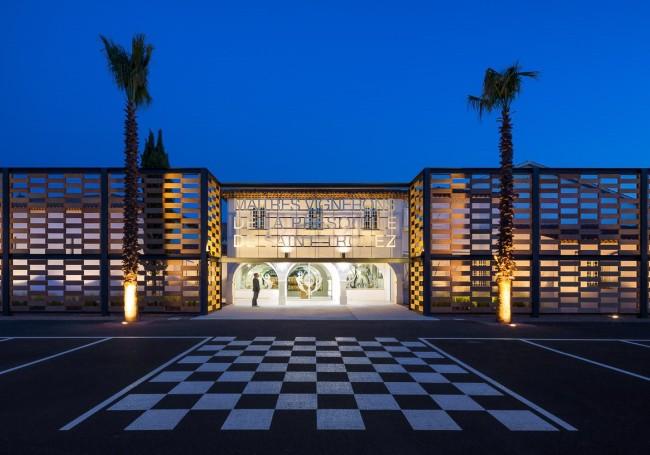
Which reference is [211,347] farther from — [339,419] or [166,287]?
[166,287]

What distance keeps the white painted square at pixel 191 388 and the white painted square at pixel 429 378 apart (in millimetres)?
4298

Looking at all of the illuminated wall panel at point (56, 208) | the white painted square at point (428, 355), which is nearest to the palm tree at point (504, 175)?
the white painted square at point (428, 355)

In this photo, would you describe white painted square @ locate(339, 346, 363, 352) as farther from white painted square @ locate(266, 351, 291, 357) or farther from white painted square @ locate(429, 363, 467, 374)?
white painted square @ locate(429, 363, 467, 374)

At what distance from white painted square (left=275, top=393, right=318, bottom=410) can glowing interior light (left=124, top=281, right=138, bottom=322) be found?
38.5 ft

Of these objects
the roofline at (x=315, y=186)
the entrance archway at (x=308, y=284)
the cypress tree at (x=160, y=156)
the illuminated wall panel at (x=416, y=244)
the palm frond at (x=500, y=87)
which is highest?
the palm frond at (x=500, y=87)

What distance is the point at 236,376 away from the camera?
7.80m

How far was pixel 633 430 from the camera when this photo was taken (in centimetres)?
536

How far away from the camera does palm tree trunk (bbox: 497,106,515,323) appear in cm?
1536

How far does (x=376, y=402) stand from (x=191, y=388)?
354cm

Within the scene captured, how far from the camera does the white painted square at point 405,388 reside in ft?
22.6

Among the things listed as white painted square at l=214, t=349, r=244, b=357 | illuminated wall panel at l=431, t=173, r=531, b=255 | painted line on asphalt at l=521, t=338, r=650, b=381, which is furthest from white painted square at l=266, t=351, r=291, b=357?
illuminated wall panel at l=431, t=173, r=531, b=255

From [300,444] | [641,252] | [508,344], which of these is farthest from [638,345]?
[300,444]

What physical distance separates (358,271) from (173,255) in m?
12.2

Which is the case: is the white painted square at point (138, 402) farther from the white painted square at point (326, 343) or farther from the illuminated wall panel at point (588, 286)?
the illuminated wall panel at point (588, 286)
